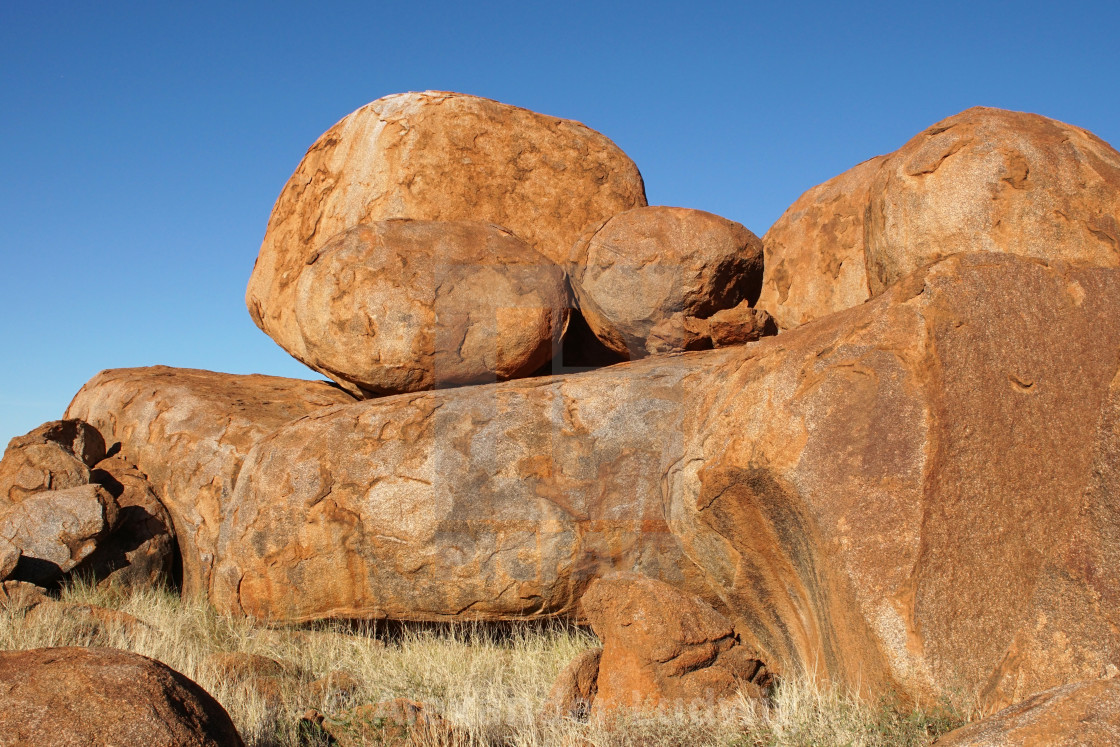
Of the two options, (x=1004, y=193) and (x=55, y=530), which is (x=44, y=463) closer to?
(x=55, y=530)

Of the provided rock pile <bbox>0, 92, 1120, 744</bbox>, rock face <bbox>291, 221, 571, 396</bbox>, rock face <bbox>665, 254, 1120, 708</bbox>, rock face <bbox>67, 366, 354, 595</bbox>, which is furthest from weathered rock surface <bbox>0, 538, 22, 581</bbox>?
rock face <bbox>665, 254, 1120, 708</bbox>

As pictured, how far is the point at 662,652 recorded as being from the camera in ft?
11.5

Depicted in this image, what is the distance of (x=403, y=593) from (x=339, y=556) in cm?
36

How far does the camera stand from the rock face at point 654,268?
4973 millimetres

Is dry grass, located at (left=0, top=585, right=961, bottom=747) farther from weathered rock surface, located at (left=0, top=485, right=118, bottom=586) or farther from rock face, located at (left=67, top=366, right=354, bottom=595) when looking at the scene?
rock face, located at (left=67, top=366, right=354, bottom=595)

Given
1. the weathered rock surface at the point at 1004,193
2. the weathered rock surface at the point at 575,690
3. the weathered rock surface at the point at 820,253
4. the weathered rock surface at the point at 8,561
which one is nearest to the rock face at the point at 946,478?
the weathered rock surface at the point at 1004,193

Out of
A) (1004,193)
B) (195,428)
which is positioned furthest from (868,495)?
(195,428)

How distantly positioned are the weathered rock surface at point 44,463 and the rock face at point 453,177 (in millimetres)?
1506

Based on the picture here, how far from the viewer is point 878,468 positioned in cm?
298

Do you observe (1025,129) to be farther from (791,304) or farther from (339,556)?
(339,556)

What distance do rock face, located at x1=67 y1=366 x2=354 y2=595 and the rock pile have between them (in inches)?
1.1

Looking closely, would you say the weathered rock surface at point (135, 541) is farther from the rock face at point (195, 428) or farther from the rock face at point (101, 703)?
the rock face at point (101, 703)

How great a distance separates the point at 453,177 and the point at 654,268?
58.2 inches

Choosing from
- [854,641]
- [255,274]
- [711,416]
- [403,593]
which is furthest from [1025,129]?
[255,274]
